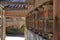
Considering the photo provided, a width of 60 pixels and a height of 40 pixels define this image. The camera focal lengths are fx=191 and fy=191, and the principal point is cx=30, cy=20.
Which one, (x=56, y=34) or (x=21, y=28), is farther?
(x=21, y=28)

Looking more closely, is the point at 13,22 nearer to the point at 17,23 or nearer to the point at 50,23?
the point at 17,23

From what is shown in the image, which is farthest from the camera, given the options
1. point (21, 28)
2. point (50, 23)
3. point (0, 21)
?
point (21, 28)

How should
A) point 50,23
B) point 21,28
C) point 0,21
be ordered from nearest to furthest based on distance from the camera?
1. point 50,23
2. point 0,21
3. point 21,28

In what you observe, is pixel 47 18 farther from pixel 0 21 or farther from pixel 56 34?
pixel 0 21

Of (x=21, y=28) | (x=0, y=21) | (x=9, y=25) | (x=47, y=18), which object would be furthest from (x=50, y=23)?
(x=21, y=28)

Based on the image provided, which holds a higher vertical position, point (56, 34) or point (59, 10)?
point (59, 10)

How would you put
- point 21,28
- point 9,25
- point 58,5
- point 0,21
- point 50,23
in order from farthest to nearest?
1. point 21,28
2. point 9,25
3. point 0,21
4. point 50,23
5. point 58,5

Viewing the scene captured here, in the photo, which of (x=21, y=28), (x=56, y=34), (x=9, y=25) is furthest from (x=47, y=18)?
(x=21, y=28)

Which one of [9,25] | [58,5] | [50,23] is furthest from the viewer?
[9,25]

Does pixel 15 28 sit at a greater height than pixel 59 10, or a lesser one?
lesser

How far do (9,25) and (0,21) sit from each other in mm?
10261

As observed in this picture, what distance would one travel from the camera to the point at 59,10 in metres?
2.16

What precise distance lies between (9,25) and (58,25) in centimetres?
2223

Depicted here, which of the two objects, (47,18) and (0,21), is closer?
(47,18)
